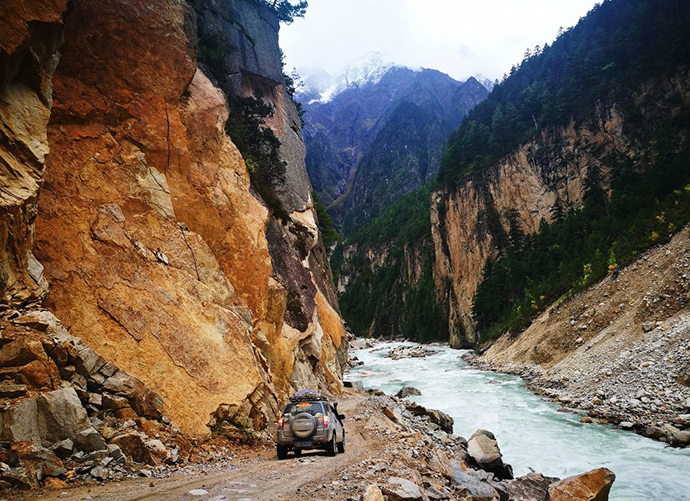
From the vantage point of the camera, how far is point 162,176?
13.6m

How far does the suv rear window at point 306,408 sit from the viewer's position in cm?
992

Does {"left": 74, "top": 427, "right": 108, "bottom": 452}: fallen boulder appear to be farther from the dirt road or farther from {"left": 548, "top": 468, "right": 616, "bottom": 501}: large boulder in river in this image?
{"left": 548, "top": 468, "right": 616, "bottom": 501}: large boulder in river

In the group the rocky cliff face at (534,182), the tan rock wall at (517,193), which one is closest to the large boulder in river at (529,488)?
the rocky cliff face at (534,182)

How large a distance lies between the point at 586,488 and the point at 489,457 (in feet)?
12.6

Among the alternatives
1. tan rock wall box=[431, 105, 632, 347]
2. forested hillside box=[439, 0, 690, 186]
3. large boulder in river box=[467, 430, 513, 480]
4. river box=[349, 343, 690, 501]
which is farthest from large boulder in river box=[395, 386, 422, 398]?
forested hillside box=[439, 0, 690, 186]

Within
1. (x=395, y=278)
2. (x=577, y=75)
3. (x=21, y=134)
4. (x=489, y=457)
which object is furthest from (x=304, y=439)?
(x=395, y=278)

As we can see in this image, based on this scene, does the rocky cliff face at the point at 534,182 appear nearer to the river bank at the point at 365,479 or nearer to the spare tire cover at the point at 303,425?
the river bank at the point at 365,479

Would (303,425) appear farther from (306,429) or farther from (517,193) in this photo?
(517,193)

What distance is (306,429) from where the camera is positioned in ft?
31.6

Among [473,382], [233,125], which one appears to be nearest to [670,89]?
[473,382]

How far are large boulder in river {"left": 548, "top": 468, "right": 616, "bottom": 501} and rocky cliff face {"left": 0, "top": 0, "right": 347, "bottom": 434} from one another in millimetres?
7946

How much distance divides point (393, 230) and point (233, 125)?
366 feet

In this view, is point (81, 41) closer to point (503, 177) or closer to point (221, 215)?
point (221, 215)

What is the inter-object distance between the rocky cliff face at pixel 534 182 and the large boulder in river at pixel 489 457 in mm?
46657
